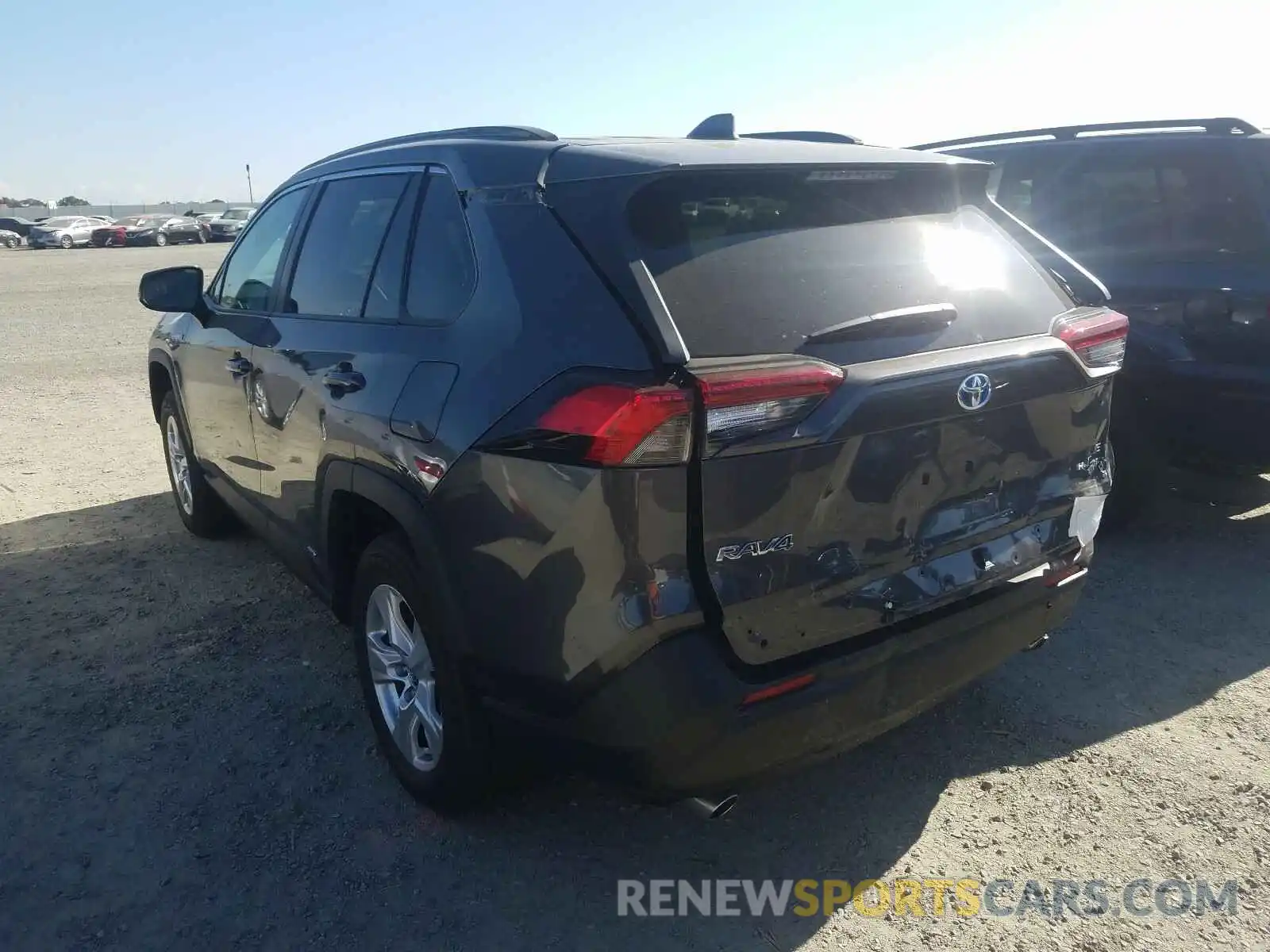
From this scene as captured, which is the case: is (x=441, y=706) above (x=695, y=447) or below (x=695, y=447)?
below

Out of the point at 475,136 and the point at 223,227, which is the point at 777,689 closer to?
the point at 475,136

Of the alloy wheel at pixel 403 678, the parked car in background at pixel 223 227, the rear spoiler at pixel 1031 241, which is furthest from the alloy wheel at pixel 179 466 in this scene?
the parked car in background at pixel 223 227

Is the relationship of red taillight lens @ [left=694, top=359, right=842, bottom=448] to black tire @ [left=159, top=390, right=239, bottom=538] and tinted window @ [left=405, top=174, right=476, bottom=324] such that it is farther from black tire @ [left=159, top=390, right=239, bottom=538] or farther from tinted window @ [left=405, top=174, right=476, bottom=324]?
black tire @ [left=159, top=390, right=239, bottom=538]

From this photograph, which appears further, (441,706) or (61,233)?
(61,233)

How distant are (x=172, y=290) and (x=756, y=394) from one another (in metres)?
3.32

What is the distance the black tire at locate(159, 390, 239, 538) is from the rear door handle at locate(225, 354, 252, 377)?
991 millimetres

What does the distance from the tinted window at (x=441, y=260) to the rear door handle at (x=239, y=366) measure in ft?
4.13

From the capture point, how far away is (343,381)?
307cm

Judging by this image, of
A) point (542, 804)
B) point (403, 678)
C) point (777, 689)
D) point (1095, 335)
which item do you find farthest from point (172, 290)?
point (1095, 335)

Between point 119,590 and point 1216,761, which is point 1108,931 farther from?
point 119,590

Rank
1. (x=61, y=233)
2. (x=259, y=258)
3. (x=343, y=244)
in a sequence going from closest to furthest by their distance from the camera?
(x=343, y=244) → (x=259, y=258) → (x=61, y=233)

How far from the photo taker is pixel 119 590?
476 cm

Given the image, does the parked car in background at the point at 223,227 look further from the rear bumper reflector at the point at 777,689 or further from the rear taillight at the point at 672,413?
the rear bumper reflector at the point at 777,689

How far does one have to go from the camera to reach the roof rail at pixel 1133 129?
480cm
